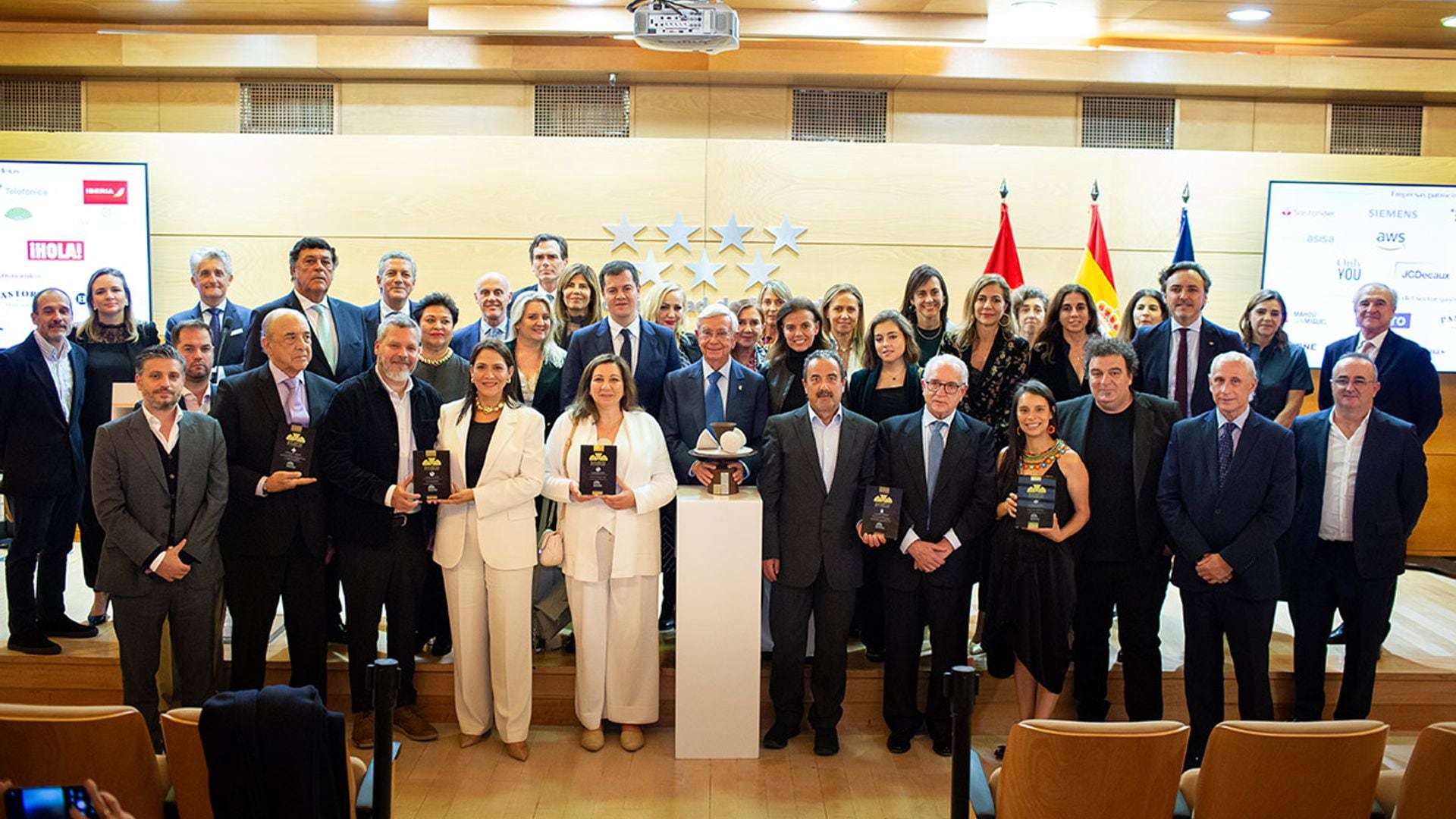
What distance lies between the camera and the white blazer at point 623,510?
14.3ft

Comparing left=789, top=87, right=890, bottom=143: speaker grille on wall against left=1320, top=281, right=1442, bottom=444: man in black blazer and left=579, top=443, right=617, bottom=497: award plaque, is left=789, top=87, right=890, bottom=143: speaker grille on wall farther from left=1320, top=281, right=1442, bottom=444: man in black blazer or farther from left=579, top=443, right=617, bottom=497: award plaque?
left=579, top=443, right=617, bottom=497: award plaque

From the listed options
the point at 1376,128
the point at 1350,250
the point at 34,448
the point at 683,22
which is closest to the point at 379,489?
the point at 34,448

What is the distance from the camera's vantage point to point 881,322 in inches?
183

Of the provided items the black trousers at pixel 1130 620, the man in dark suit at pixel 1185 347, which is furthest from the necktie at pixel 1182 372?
the black trousers at pixel 1130 620

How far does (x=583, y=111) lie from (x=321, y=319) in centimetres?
340

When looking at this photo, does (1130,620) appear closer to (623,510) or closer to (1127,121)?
(623,510)

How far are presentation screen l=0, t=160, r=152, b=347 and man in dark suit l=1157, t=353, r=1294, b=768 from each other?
651cm

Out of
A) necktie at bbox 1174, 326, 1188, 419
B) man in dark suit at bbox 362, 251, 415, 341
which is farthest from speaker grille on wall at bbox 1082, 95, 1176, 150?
man in dark suit at bbox 362, 251, 415, 341

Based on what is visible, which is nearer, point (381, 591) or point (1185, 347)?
point (381, 591)

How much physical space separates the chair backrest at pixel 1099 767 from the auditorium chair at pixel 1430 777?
0.51 metres

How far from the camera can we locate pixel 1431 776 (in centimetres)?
261

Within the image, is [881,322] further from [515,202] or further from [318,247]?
[515,202]

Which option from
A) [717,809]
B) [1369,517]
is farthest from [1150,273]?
[717,809]

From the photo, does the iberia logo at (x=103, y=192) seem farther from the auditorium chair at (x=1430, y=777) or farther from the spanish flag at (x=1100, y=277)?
the auditorium chair at (x=1430, y=777)
